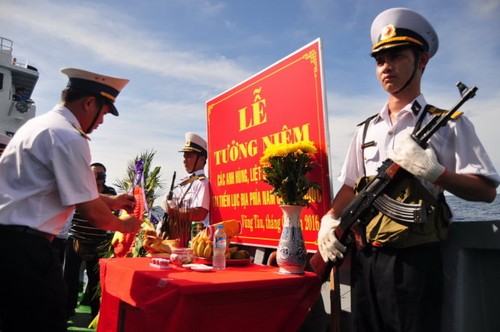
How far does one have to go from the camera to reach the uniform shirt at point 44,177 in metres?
2.14

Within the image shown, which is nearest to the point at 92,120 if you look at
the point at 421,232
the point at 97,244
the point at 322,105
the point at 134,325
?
the point at 134,325

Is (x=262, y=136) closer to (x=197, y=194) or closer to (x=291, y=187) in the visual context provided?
(x=291, y=187)

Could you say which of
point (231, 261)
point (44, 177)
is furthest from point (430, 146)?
point (44, 177)

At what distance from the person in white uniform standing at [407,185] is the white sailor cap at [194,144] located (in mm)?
2914

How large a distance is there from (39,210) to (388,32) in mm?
2363

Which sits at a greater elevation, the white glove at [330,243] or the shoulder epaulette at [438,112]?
the shoulder epaulette at [438,112]

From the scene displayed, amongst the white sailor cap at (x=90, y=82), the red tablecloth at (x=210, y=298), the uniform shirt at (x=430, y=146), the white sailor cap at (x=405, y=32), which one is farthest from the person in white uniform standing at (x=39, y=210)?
the white sailor cap at (x=405, y=32)

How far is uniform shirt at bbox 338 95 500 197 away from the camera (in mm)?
1863

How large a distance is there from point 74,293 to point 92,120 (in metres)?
3.99

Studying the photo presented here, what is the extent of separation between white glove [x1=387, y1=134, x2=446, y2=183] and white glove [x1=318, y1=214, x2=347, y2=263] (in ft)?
1.95

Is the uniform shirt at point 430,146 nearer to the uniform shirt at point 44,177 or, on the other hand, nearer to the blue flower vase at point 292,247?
the blue flower vase at point 292,247

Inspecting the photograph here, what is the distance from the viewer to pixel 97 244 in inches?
222

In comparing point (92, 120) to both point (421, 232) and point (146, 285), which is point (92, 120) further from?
point (421, 232)

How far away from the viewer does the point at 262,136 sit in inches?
138
